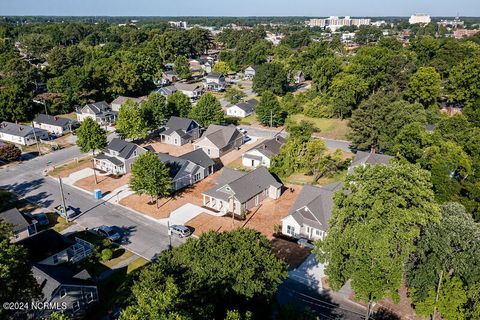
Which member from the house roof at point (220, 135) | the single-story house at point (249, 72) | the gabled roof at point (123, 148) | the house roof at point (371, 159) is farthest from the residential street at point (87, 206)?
the single-story house at point (249, 72)

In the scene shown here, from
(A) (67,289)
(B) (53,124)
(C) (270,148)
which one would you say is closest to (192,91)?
(B) (53,124)

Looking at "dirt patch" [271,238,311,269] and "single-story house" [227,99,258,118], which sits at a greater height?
"single-story house" [227,99,258,118]

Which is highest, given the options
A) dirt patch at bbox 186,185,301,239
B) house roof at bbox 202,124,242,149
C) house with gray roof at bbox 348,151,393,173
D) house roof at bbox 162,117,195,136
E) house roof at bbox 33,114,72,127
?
house roof at bbox 33,114,72,127

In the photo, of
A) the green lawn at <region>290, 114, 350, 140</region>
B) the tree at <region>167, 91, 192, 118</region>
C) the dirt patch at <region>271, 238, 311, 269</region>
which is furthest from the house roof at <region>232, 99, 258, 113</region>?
the dirt patch at <region>271, 238, 311, 269</region>

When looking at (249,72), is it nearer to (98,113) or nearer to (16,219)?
(98,113)

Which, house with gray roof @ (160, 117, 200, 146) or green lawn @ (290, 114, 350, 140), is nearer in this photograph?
house with gray roof @ (160, 117, 200, 146)

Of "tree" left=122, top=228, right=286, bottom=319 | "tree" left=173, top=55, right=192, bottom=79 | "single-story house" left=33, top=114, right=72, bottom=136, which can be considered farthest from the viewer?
"tree" left=173, top=55, right=192, bottom=79

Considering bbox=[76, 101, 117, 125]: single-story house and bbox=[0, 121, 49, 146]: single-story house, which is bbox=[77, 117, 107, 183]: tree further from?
bbox=[76, 101, 117, 125]: single-story house
